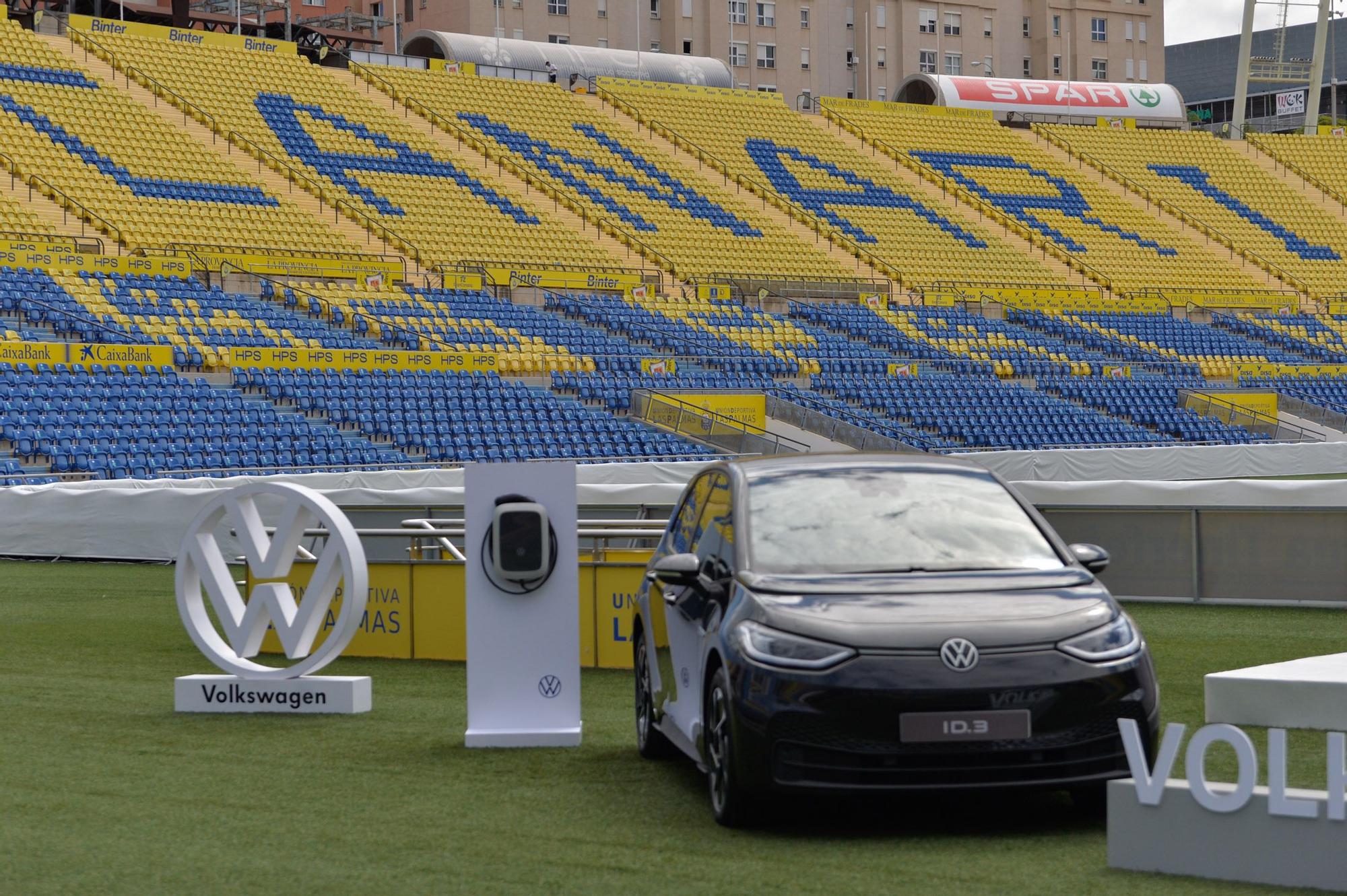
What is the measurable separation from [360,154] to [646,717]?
4189 centimetres

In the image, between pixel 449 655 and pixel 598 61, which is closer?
pixel 449 655

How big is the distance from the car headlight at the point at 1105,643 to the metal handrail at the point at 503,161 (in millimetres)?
40837

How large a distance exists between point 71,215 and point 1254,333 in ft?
109

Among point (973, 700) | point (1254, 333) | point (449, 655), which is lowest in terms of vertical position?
point (1254, 333)

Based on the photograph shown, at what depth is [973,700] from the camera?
6754 mm

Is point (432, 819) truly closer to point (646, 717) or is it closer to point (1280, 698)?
point (646, 717)

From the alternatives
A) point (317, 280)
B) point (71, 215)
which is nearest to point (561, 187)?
point (317, 280)

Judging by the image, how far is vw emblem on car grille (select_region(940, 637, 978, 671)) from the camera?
267 inches

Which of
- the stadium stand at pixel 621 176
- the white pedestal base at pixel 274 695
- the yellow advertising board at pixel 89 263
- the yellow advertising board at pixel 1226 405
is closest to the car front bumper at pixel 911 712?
the white pedestal base at pixel 274 695

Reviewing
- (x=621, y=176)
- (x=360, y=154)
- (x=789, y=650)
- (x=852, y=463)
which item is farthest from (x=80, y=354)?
(x=789, y=650)

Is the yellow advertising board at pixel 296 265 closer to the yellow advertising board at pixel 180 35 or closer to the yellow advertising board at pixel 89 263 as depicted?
the yellow advertising board at pixel 89 263

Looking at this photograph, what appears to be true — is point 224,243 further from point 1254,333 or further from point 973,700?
point 973,700

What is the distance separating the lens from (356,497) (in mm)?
19078

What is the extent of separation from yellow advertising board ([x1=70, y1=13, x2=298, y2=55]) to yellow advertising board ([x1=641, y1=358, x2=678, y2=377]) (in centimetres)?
2061
